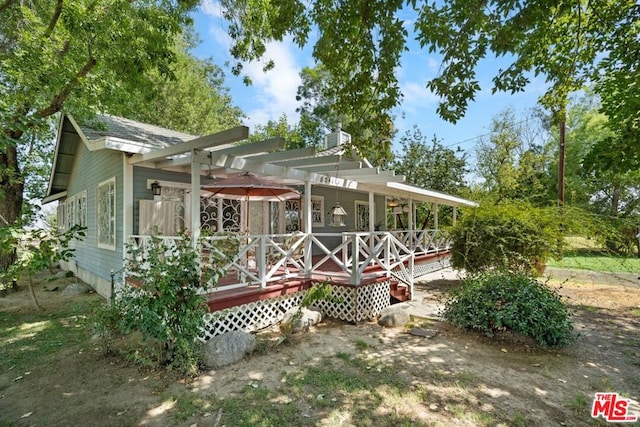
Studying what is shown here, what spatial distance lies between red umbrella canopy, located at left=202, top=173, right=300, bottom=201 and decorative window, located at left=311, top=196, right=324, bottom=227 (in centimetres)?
434

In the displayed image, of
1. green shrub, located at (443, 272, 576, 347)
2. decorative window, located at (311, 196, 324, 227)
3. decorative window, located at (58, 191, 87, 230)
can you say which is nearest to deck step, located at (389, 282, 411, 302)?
green shrub, located at (443, 272, 576, 347)

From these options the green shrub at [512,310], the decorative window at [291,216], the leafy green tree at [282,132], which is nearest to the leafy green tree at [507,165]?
the decorative window at [291,216]

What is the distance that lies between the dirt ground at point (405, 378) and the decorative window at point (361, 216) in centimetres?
759

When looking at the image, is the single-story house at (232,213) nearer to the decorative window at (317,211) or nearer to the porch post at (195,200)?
the porch post at (195,200)

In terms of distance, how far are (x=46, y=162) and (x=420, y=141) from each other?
72.9ft

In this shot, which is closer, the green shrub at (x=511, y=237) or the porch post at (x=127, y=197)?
the porch post at (x=127, y=197)

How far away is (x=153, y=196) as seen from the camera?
6.65m

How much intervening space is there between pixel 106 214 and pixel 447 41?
7.91 meters

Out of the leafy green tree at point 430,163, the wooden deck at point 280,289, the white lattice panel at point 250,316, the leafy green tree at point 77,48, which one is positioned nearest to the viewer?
the white lattice panel at point 250,316

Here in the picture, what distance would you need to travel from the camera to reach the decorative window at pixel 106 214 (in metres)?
7.06

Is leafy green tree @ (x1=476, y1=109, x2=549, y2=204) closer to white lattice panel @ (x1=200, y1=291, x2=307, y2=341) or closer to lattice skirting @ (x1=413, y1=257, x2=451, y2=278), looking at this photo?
lattice skirting @ (x1=413, y1=257, x2=451, y2=278)

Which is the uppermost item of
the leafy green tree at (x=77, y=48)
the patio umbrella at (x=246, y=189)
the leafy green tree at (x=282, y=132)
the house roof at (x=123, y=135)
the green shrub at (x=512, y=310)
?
the leafy green tree at (x=282, y=132)

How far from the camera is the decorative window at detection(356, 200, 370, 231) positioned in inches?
513

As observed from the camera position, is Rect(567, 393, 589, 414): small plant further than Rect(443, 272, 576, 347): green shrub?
No
